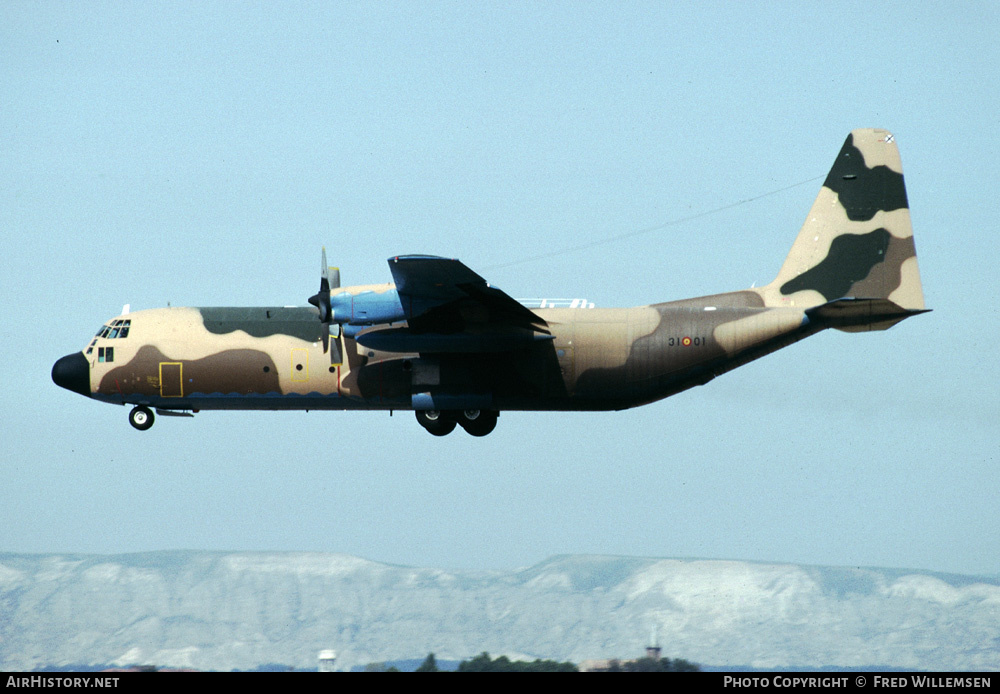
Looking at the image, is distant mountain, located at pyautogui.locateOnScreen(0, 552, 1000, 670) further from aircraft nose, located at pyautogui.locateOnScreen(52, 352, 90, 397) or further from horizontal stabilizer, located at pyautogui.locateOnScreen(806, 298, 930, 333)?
horizontal stabilizer, located at pyautogui.locateOnScreen(806, 298, 930, 333)

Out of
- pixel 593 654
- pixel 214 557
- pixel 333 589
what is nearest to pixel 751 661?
pixel 593 654

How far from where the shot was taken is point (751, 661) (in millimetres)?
134250

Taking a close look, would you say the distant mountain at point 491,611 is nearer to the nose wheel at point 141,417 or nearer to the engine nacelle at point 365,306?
the nose wheel at point 141,417

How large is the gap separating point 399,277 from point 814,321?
451 inches

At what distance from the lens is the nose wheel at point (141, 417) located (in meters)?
35.9

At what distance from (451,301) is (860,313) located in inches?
433

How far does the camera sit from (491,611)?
135250 mm

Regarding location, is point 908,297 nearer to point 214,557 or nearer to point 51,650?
point 51,650

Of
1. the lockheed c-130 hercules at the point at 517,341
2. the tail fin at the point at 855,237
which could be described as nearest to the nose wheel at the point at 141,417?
the lockheed c-130 hercules at the point at 517,341

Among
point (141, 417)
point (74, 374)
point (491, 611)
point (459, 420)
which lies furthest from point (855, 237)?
point (491, 611)

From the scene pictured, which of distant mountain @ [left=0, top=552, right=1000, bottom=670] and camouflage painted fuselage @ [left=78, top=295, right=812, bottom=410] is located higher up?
camouflage painted fuselage @ [left=78, top=295, right=812, bottom=410]

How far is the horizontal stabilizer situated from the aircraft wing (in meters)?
7.46

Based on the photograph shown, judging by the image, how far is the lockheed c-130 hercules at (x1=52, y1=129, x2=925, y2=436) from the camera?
33344 millimetres

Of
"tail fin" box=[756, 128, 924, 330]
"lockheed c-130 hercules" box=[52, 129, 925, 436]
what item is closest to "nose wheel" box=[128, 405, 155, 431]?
"lockheed c-130 hercules" box=[52, 129, 925, 436]
